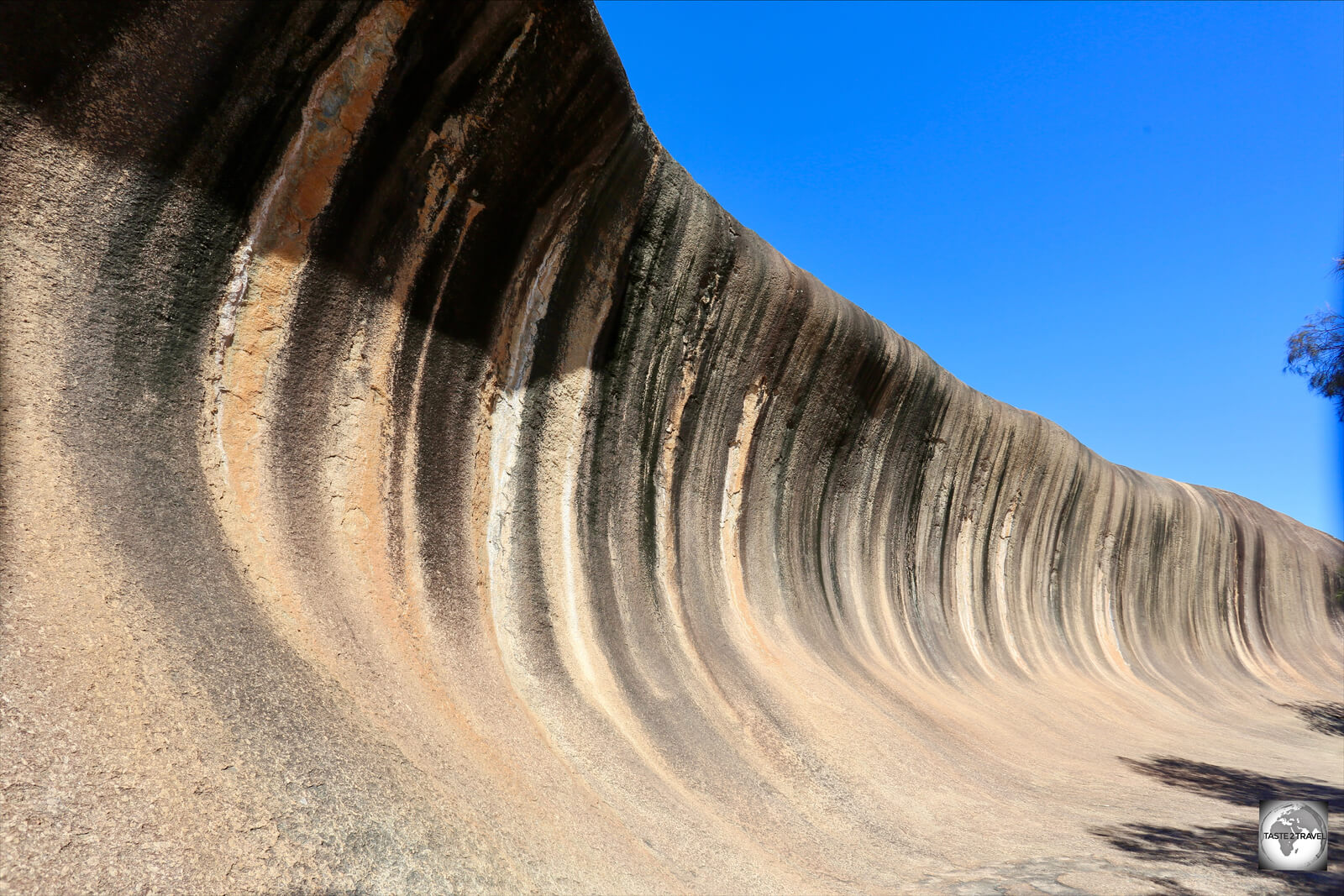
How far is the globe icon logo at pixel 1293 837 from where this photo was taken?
4.55 m

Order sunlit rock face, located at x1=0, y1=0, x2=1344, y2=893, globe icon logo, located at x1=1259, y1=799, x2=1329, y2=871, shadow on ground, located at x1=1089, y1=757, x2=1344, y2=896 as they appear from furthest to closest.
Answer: globe icon logo, located at x1=1259, y1=799, x2=1329, y2=871 < shadow on ground, located at x1=1089, y1=757, x2=1344, y2=896 < sunlit rock face, located at x1=0, y1=0, x2=1344, y2=893

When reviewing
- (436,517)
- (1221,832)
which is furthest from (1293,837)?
(436,517)

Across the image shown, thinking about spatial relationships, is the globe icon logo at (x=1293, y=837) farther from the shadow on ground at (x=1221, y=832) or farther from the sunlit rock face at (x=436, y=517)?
the sunlit rock face at (x=436, y=517)

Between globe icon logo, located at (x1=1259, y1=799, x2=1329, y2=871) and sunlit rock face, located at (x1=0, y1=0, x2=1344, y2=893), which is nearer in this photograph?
sunlit rock face, located at (x1=0, y1=0, x2=1344, y2=893)

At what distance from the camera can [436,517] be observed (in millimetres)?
4199

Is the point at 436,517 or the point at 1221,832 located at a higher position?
the point at 436,517

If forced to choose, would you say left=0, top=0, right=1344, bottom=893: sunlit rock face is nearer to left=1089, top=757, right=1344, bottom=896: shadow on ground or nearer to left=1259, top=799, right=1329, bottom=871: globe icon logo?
left=1089, top=757, right=1344, bottom=896: shadow on ground

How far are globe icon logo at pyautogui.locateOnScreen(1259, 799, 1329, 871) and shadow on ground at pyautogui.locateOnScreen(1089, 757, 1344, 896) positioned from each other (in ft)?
0.24

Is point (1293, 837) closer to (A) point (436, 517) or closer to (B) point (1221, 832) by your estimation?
(B) point (1221, 832)

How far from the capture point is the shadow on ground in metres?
→ 4.34

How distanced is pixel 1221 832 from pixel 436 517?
5.31 meters

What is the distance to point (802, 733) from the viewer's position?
16.8ft

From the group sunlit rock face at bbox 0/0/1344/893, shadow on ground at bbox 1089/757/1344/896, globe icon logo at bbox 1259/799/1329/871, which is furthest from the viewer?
globe icon logo at bbox 1259/799/1329/871

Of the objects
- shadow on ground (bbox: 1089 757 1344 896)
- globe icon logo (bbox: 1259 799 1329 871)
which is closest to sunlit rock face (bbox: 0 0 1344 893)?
shadow on ground (bbox: 1089 757 1344 896)
